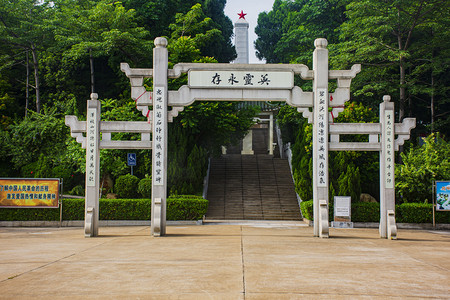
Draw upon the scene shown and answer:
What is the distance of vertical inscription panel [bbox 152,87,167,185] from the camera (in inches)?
474

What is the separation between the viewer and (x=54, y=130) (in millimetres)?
22188

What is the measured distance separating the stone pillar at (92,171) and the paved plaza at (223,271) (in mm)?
1826

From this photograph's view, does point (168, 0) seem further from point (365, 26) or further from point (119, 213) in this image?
point (119, 213)

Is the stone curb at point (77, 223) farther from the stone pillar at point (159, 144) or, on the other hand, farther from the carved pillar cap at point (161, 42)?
the carved pillar cap at point (161, 42)

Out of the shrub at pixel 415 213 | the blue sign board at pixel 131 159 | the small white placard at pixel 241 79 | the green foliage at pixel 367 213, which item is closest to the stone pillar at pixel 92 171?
the small white placard at pixel 241 79

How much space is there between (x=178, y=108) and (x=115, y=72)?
1531 cm

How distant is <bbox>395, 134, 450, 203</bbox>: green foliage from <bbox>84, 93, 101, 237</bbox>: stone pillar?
39.5 feet

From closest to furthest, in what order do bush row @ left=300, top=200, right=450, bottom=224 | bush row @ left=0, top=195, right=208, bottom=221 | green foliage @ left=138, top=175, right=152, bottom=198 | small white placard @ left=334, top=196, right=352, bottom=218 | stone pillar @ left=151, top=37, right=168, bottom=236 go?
stone pillar @ left=151, top=37, right=168, bottom=236 → small white placard @ left=334, top=196, right=352, bottom=218 → bush row @ left=300, top=200, right=450, bottom=224 → bush row @ left=0, top=195, right=208, bottom=221 → green foliage @ left=138, top=175, right=152, bottom=198

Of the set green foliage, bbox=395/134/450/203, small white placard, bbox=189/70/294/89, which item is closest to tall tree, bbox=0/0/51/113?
small white placard, bbox=189/70/294/89

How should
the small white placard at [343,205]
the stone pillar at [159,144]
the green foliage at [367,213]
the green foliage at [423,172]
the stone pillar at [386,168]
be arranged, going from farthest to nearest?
the green foliage at [367,213] < the green foliage at [423,172] < the small white placard at [343,205] < the stone pillar at [386,168] < the stone pillar at [159,144]

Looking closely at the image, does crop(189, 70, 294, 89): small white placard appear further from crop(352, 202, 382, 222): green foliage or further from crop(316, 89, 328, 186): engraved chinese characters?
crop(352, 202, 382, 222): green foliage

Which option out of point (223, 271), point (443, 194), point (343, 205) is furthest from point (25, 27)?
point (223, 271)

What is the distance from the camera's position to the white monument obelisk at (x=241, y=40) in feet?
151

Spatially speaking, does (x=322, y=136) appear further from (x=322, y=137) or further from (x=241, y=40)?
(x=241, y=40)
